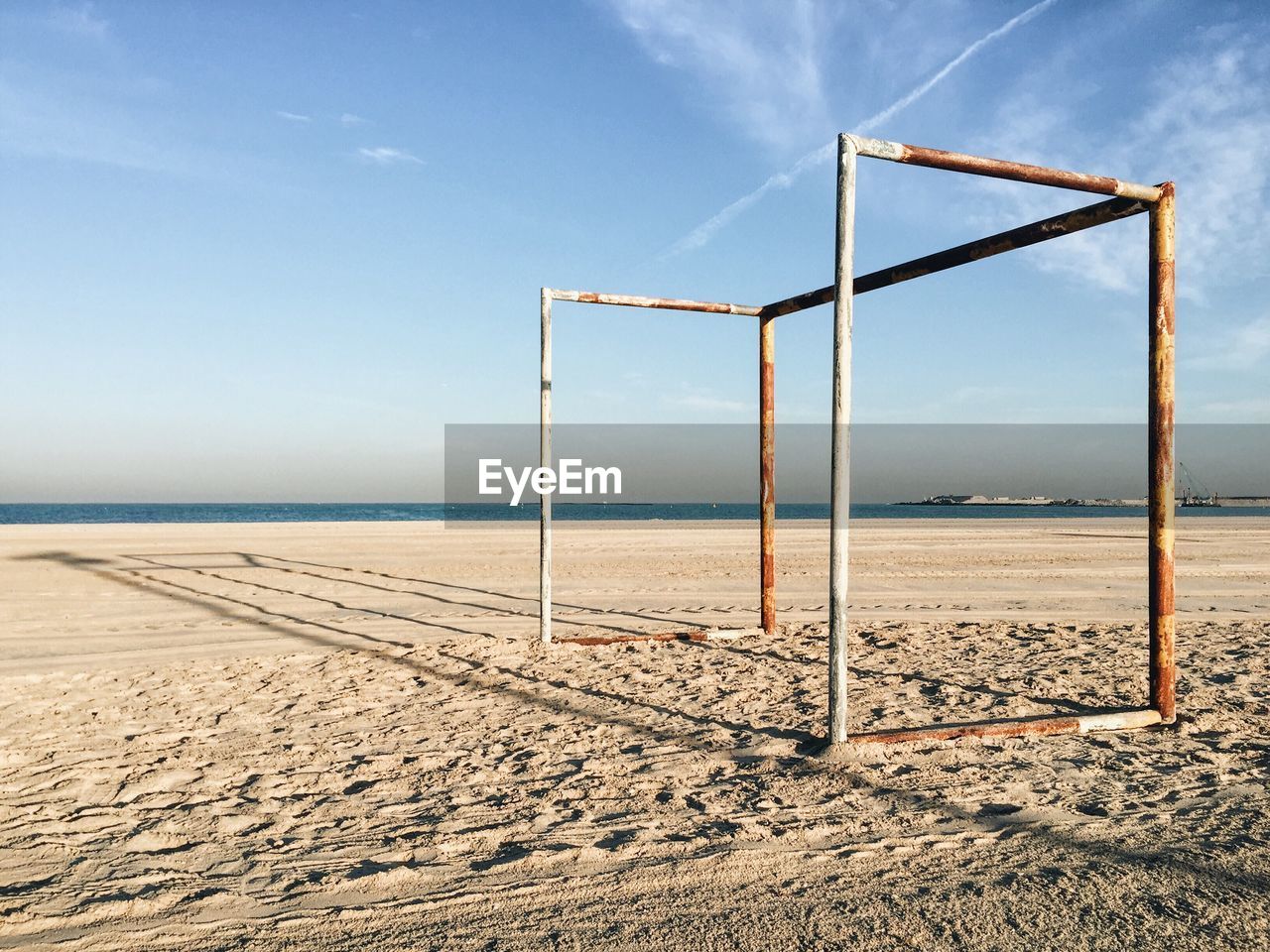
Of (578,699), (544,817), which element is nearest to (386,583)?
(578,699)

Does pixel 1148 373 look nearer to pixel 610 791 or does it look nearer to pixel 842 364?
pixel 842 364

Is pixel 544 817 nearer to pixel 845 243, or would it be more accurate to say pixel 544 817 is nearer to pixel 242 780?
pixel 242 780

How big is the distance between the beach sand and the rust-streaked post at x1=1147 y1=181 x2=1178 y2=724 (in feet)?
1.01

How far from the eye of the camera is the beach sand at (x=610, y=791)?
2.45m

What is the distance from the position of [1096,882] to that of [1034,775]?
44.1 inches

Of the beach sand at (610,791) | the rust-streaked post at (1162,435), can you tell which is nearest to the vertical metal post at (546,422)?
the beach sand at (610,791)

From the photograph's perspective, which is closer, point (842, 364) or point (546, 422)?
point (842, 364)

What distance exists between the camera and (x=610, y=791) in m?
3.53

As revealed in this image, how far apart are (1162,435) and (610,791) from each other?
11.2ft

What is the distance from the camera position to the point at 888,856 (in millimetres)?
2830

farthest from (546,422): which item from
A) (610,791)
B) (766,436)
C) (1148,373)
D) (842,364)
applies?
(1148,373)

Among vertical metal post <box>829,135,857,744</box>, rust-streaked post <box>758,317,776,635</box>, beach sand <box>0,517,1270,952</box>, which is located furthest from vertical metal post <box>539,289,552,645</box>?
vertical metal post <box>829,135,857,744</box>

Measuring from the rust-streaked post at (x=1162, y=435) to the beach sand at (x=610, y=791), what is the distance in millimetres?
307

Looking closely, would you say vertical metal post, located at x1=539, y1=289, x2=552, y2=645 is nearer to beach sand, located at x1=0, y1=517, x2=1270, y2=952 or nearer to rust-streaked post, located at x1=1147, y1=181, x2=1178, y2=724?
beach sand, located at x1=0, y1=517, x2=1270, y2=952
